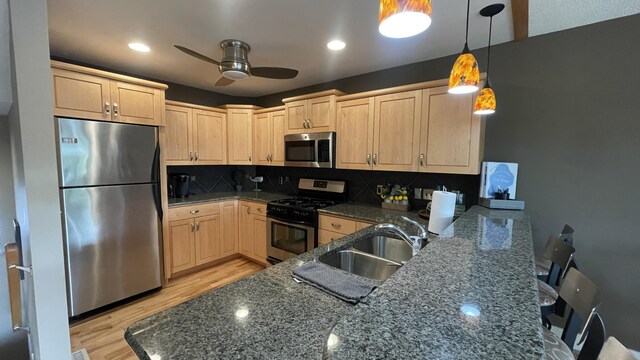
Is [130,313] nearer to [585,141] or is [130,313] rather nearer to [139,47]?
[139,47]

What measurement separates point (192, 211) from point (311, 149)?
5.35ft

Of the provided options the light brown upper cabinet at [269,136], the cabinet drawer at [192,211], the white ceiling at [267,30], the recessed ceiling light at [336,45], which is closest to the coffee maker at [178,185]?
the cabinet drawer at [192,211]

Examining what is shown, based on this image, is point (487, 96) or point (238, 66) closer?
point (487, 96)

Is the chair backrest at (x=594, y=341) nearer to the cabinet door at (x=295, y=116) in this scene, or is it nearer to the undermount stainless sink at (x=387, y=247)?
the undermount stainless sink at (x=387, y=247)

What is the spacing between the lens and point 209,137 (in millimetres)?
3467

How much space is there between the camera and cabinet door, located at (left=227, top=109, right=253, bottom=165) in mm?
3641

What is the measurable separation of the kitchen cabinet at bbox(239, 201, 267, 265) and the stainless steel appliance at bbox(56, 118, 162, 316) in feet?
3.48

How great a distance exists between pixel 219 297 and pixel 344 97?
2.44 m

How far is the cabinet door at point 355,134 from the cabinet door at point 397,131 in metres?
0.08

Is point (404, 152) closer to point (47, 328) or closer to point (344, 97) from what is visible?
point (344, 97)

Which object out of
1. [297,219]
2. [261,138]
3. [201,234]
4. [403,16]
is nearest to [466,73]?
[403,16]

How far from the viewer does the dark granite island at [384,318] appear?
1.71ft

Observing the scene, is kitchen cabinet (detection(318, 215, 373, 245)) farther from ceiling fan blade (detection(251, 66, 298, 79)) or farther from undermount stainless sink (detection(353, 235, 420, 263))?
ceiling fan blade (detection(251, 66, 298, 79))

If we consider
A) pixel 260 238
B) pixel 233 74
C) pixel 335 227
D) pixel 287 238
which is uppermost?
pixel 233 74
